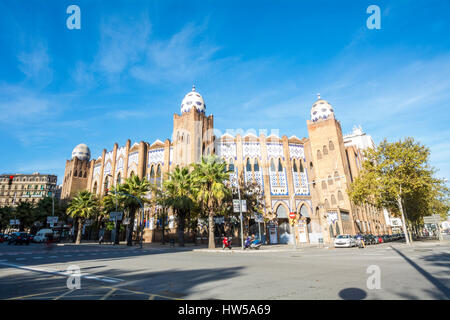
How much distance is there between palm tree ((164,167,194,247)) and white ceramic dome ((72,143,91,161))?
39.6 m

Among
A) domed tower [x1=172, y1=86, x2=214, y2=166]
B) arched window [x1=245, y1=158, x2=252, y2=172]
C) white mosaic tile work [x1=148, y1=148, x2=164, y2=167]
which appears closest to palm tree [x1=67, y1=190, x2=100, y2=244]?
white mosaic tile work [x1=148, y1=148, x2=164, y2=167]

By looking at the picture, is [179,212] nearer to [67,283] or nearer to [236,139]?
[236,139]

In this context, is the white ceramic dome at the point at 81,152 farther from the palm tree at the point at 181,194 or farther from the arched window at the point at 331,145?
the arched window at the point at 331,145

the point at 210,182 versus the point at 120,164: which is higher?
the point at 120,164

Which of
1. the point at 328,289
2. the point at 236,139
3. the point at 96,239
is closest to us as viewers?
the point at 328,289

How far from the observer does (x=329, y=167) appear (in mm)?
43312

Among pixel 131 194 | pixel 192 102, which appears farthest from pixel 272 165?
pixel 131 194

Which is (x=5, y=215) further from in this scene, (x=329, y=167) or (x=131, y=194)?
(x=329, y=167)

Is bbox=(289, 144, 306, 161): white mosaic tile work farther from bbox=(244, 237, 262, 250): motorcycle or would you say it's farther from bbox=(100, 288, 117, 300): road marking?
bbox=(100, 288, 117, 300): road marking

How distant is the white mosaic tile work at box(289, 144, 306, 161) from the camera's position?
4444 cm

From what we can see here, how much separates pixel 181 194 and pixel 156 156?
16700 mm

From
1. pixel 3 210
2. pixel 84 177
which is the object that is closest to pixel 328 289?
pixel 84 177

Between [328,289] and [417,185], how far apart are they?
3059cm
